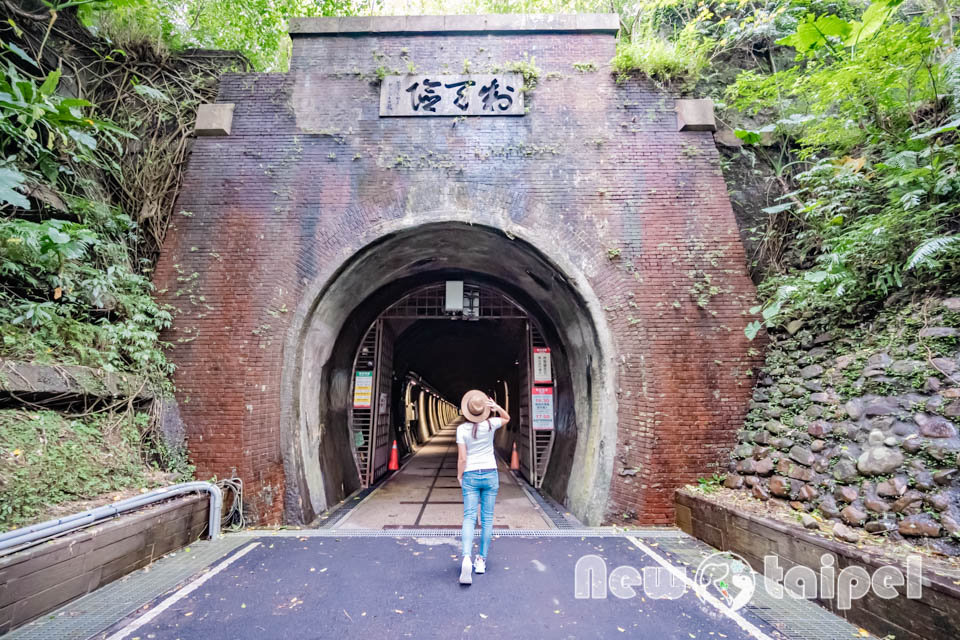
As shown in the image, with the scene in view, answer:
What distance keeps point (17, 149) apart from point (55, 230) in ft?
6.20

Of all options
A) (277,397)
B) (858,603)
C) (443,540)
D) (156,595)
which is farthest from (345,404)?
(858,603)

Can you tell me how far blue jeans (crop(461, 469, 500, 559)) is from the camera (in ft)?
12.5

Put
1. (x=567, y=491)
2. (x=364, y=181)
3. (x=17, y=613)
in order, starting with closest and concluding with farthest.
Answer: (x=17, y=613) < (x=364, y=181) < (x=567, y=491)

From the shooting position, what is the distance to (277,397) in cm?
596

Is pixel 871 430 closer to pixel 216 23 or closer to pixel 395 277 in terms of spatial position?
pixel 395 277

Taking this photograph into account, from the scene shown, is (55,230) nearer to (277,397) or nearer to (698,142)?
(277,397)

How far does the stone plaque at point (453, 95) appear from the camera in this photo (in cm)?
685

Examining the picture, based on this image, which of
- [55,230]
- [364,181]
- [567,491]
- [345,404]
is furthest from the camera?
[345,404]

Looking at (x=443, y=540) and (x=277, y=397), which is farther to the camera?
(x=277, y=397)

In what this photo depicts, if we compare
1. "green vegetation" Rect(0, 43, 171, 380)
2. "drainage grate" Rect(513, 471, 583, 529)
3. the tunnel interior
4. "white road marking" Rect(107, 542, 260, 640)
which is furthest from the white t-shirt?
"green vegetation" Rect(0, 43, 171, 380)

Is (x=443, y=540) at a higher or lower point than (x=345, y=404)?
lower

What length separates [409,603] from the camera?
135 inches

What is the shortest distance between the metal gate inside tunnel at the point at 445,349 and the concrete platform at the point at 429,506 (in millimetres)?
753

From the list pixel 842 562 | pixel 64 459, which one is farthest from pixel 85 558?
pixel 842 562
